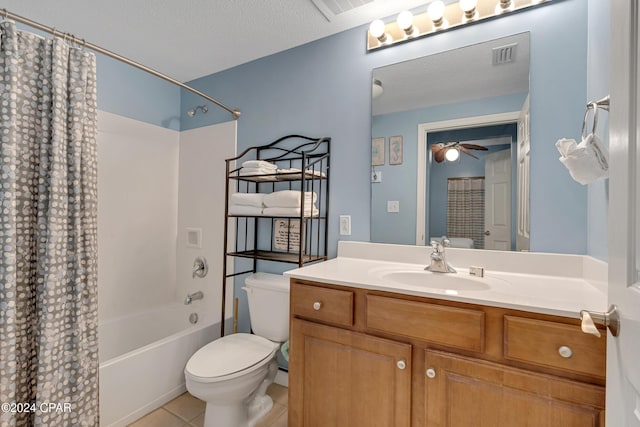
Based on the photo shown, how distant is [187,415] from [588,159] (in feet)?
7.29

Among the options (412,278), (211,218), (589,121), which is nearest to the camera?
(589,121)

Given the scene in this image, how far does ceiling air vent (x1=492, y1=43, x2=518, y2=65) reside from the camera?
1.36m

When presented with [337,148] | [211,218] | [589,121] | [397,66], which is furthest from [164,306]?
[589,121]

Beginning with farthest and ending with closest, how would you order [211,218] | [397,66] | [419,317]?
1. [211,218]
2. [397,66]
3. [419,317]

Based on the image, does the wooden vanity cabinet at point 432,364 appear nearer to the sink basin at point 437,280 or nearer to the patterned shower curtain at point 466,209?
the sink basin at point 437,280

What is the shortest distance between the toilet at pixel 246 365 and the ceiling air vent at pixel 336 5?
156 centimetres

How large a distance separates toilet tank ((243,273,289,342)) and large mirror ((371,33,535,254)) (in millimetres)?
657

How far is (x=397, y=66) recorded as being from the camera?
1.62 m

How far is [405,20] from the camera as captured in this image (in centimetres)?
152

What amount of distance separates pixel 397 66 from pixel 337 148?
562mm

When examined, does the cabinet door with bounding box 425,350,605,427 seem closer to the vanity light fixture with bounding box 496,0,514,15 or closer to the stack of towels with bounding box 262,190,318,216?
the stack of towels with bounding box 262,190,318,216

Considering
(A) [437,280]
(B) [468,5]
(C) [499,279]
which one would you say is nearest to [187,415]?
(A) [437,280]

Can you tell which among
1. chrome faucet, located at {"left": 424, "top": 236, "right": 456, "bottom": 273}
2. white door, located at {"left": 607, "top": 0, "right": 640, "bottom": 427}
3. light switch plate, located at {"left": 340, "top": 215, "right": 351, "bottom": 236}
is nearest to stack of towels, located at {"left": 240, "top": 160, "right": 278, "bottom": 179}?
light switch plate, located at {"left": 340, "top": 215, "right": 351, "bottom": 236}

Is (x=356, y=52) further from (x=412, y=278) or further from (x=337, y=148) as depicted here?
(x=412, y=278)
